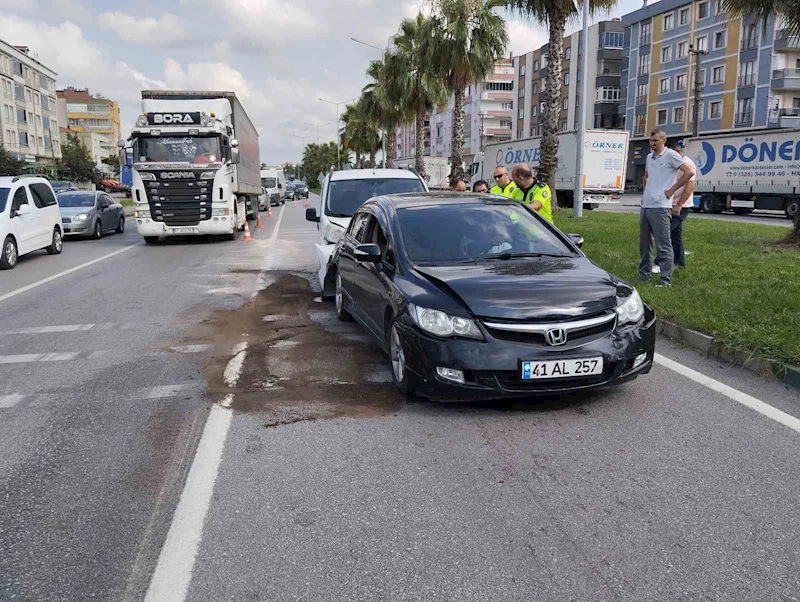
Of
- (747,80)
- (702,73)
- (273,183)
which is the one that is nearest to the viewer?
(747,80)

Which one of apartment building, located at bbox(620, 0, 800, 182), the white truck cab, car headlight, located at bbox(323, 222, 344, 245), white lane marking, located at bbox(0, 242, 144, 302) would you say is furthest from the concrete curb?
apartment building, located at bbox(620, 0, 800, 182)

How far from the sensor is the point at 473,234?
6.11 metres

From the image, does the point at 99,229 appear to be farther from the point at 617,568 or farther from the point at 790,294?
the point at 617,568

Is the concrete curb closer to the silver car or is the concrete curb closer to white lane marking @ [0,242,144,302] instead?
white lane marking @ [0,242,144,302]

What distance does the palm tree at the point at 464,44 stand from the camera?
3112cm

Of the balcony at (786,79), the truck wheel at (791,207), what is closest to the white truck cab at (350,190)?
the truck wheel at (791,207)

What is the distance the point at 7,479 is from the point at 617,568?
317 cm

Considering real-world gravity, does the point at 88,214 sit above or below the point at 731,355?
above

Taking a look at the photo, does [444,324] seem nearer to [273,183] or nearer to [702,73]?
[273,183]

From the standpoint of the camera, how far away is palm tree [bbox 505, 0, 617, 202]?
2250cm

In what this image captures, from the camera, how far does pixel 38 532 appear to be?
3.30 meters

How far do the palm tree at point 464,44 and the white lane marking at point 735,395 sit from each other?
83.2ft

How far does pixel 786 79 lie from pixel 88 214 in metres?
45.0

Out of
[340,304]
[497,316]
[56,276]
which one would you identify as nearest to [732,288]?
[340,304]
